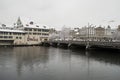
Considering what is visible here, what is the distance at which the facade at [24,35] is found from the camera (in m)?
76.7

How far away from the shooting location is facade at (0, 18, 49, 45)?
7669 centimetres

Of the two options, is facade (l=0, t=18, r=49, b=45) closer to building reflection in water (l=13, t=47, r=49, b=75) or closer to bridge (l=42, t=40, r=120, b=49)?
bridge (l=42, t=40, r=120, b=49)

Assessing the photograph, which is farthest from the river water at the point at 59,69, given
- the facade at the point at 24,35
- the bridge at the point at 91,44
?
the facade at the point at 24,35

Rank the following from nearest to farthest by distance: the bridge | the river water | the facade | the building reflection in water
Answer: the river water
the building reflection in water
the bridge
the facade

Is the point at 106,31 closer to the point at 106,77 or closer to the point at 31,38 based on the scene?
the point at 31,38

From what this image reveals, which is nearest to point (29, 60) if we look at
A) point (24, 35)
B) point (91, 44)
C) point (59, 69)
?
point (59, 69)

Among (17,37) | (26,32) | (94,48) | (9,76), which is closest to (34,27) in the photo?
(26,32)

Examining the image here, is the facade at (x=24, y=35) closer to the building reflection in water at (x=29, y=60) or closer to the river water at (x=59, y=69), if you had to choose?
the building reflection in water at (x=29, y=60)

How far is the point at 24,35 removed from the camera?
82.7 metres

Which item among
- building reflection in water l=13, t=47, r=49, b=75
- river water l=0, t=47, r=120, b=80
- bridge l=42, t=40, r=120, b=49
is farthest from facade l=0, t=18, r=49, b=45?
river water l=0, t=47, r=120, b=80

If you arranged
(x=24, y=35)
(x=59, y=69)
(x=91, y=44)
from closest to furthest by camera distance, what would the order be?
(x=59, y=69)
(x=91, y=44)
(x=24, y=35)

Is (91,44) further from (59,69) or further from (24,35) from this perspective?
(24,35)

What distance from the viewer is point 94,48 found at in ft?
174

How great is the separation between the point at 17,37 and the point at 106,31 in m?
81.7
